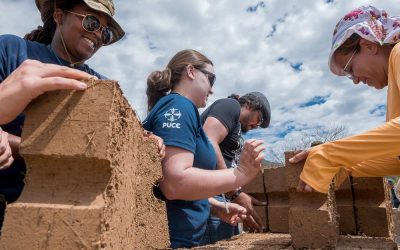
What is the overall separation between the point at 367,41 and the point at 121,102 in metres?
1.89

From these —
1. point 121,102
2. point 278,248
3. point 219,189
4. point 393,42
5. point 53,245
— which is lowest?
point 278,248

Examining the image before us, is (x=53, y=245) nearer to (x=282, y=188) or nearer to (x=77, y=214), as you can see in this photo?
(x=77, y=214)

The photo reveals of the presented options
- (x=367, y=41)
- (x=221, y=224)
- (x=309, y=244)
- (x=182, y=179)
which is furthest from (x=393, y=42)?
(x=221, y=224)

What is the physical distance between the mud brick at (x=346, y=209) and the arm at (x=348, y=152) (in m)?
0.92

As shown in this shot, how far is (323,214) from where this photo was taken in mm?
2189

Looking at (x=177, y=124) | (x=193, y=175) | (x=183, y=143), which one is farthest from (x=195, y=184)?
(x=177, y=124)

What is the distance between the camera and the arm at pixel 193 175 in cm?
206

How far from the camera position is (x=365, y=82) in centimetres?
259

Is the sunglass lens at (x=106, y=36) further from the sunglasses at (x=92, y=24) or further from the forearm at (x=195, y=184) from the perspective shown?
the forearm at (x=195, y=184)

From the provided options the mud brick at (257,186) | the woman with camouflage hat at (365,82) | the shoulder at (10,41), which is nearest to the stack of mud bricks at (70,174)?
the shoulder at (10,41)

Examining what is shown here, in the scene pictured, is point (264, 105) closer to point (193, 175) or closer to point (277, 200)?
point (277, 200)

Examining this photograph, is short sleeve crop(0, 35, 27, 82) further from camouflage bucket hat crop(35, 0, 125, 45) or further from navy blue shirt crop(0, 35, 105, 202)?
camouflage bucket hat crop(35, 0, 125, 45)

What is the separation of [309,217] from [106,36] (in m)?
1.76

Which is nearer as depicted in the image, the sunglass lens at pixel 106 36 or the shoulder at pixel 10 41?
the shoulder at pixel 10 41
